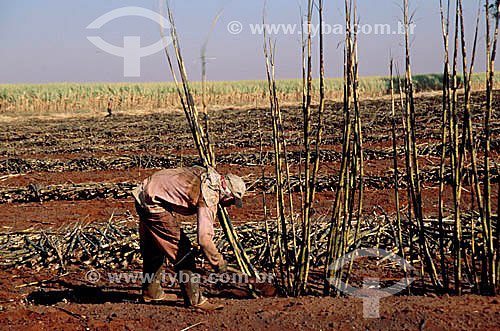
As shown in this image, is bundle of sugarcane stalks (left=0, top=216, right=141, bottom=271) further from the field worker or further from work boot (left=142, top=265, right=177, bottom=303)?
the field worker

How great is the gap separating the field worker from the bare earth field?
0.21 m

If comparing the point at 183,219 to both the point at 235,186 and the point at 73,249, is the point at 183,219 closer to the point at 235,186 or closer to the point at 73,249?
the point at 73,249

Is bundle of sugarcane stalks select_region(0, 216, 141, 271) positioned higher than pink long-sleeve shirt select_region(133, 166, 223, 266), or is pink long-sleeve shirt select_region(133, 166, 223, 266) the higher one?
pink long-sleeve shirt select_region(133, 166, 223, 266)

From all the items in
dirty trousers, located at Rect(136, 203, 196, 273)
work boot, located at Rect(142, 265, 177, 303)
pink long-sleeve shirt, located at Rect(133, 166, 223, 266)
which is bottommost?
work boot, located at Rect(142, 265, 177, 303)

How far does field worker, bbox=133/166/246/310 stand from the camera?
108 inches

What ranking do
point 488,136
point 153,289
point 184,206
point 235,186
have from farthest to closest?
point 153,289
point 184,206
point 235,186
point 488,136

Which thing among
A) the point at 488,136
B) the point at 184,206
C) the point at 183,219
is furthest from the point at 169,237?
the point at 183,219

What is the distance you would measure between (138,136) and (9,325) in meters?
10.8

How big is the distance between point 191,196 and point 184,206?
0.11 meters

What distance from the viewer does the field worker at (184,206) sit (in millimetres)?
2752

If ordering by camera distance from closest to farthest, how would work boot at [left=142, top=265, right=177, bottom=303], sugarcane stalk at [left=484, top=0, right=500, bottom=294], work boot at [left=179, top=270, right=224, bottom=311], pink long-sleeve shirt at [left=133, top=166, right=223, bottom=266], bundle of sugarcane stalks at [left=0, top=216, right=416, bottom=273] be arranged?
1. sugarcane stalk at [left=484, top=0, right=500, bottom=294]
2. pink long-sleeve shirt at [left=133, top=166, right=223, bottom=266]
3. work boot at [left=179, top=270, right=224, bottom=311]
4. work boot at [left=142, top=265, right=177, bottom=303]
5. bundle of sugarcane stalks at [left=0, top=216, right=416, bottom=273]

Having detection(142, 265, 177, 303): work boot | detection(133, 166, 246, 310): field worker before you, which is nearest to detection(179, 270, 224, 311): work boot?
detection(133, 166, 246, 310): field worker

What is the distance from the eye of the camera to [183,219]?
17.0 ft

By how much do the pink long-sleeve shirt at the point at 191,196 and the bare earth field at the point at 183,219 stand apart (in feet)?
1.10
